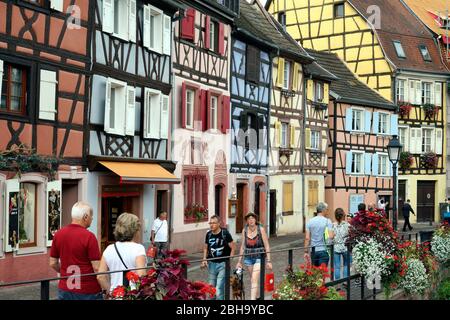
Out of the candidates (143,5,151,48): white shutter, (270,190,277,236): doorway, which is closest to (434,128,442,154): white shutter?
(270,190,277,236): doorway

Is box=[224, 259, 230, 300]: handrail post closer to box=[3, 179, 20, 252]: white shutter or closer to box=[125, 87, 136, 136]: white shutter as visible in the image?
box=[3, 179, 20, 252]: white shutter

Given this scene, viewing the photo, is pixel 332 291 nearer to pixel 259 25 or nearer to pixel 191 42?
pixel 191 42

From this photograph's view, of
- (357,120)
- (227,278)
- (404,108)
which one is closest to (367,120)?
(357,120)

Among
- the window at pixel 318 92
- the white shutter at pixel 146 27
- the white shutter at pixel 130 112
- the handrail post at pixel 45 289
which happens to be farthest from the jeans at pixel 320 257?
the window at pixel 318 92

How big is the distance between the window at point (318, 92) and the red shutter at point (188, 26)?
13.2 m

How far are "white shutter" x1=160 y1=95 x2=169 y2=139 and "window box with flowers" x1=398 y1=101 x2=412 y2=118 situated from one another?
80.2 feet

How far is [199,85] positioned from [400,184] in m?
22.8

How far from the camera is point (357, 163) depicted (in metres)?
40.3

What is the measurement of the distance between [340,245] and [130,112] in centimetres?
859

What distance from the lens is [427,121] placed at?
45219mm

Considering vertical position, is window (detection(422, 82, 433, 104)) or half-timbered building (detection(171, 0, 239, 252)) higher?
window (detection(422, 82, 433, 104))

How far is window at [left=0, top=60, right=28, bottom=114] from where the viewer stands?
1516 centimetres

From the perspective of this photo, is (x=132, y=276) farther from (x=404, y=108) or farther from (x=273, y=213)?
(x=404, y=108)
